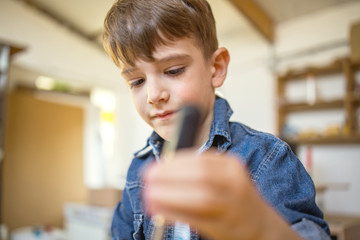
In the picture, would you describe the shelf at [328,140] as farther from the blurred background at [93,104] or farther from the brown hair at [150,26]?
the brown hair at [150,26]

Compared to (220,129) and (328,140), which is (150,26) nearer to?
(220,129)

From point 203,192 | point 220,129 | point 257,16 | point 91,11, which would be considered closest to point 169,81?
point 220,129

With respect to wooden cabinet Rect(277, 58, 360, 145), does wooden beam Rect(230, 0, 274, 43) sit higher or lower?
higher

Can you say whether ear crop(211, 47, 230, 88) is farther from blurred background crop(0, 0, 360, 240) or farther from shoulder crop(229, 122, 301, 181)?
blurred background crop(0, 0, 360, 240)

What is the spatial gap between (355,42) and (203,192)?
216 centimetres

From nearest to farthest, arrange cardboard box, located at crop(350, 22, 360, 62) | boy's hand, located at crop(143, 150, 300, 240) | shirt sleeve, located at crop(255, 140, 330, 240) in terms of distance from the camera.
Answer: boy's hand, located at crop(143, 150, 300, 240)
shirt sleeve, located at crop(255, 140, 330, 240)
cardboard box, located at crop(350, 22, 360, 62)

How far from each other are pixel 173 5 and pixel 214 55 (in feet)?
0.34

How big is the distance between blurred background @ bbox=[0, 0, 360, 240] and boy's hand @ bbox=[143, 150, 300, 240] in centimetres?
176

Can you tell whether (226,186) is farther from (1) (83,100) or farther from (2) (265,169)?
(1) (83,100)

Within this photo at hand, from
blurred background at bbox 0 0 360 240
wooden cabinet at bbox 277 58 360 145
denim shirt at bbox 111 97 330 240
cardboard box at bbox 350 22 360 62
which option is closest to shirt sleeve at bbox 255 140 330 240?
denim shirt at bbox 111 97 330 240

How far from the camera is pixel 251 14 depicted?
2.16 metres

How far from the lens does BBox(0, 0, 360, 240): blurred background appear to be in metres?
2.02

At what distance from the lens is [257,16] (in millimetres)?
2266

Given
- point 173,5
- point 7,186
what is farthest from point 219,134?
point 7,186
